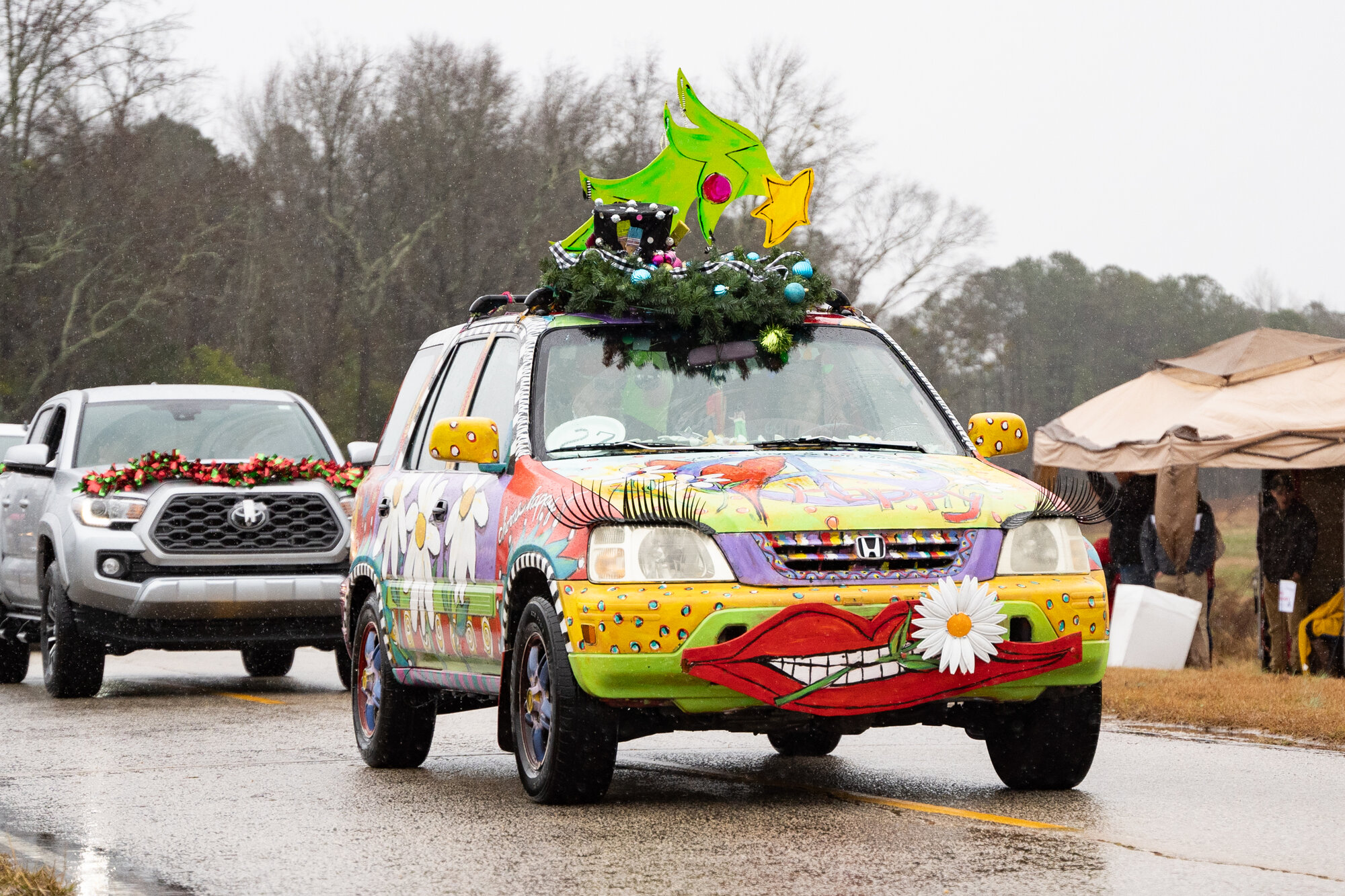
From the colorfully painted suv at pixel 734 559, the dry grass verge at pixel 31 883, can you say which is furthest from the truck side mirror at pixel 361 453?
the dry grass verge at pixel 31 883

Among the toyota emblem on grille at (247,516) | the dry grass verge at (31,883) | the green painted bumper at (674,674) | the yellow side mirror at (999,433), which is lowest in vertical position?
the dry grass verge at (31,883)

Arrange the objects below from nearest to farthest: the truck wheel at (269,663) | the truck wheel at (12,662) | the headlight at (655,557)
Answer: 1. the headlight at (655,557)
2. the truck wheel at (12,662)
3. the truck wheel at (269,663)

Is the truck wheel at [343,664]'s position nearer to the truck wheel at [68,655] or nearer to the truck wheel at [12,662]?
the truck wheel at [68,655]

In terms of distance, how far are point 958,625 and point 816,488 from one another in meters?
0.68

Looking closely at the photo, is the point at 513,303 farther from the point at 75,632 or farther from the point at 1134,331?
the point at 1134,331

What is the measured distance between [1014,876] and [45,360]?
43.3 m

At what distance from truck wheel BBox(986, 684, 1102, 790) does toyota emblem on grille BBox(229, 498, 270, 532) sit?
6989mm

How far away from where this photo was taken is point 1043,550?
7.21 metres

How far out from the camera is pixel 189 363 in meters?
48.8

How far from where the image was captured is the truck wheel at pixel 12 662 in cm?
1531

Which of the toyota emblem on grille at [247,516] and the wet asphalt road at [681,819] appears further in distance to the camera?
the toyota emblem on grille at [247,516]

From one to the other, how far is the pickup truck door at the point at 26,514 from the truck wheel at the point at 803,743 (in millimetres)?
6781

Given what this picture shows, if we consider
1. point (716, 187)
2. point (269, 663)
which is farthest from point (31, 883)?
point (269, 663)

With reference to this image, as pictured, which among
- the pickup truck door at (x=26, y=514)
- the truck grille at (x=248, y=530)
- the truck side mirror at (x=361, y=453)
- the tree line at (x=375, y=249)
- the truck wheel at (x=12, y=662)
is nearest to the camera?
the truck side mirror at (x=361, y=453)
